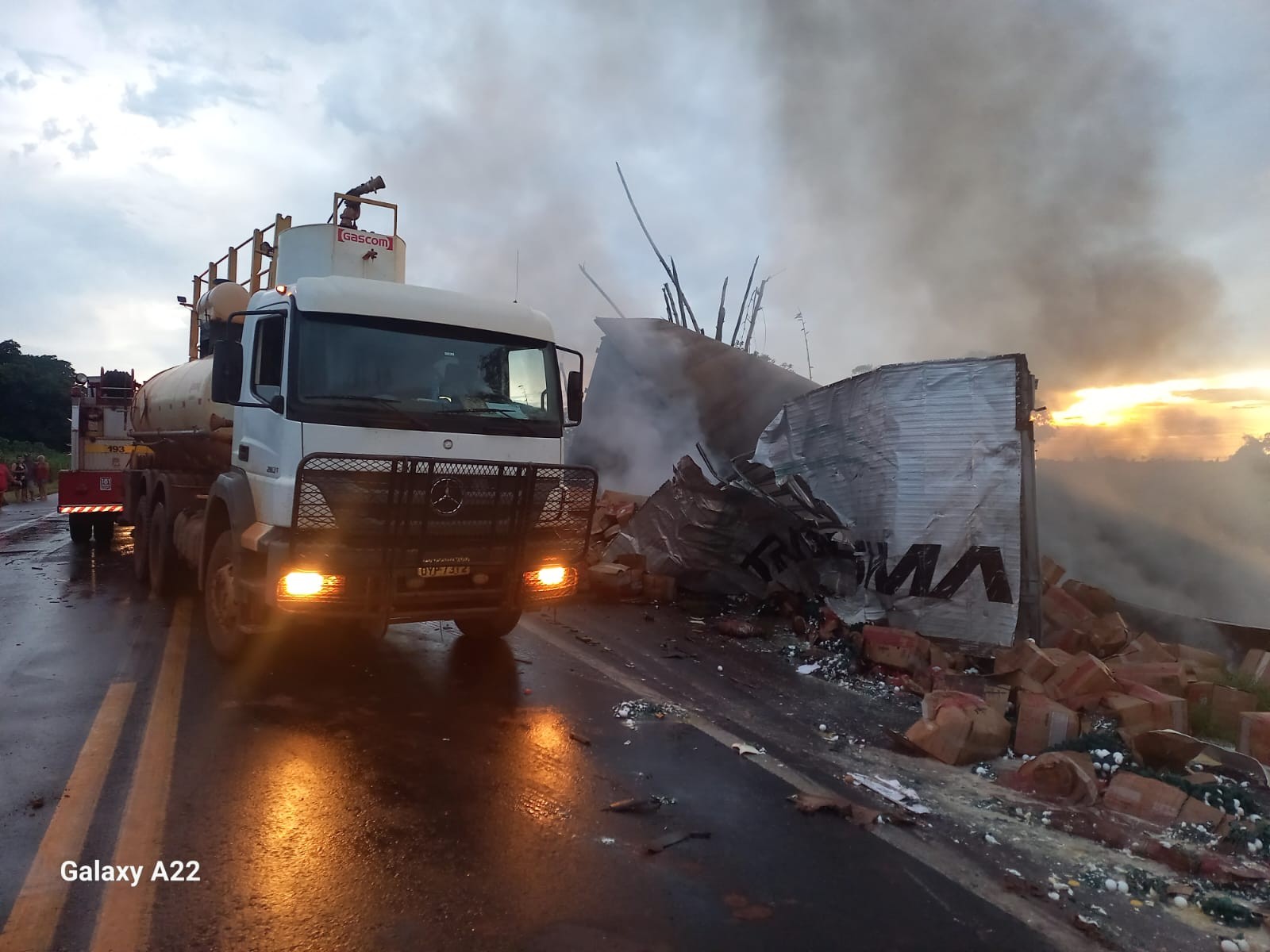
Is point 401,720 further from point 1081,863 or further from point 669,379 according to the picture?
point 669,379

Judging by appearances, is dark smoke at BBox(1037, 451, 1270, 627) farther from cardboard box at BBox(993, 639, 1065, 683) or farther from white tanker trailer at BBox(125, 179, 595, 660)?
white tanker trailer at BBox(125, 179, 595, 660)

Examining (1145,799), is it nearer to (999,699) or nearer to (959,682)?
(999,699)

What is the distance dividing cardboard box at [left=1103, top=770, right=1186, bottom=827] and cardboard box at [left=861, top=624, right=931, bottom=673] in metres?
1.95

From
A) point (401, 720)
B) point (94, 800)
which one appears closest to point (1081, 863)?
point (401, 720)

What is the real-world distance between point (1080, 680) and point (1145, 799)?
1.32m

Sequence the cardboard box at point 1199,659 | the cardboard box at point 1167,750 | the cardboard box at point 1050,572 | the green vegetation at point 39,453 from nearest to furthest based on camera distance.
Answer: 1. the cardboard box at point 1167,750
2. the cardboard box at point 1199,659
3. the cardboard box at point 1050,572
4. the green vegetation at point 39,453

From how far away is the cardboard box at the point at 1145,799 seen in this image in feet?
12.0

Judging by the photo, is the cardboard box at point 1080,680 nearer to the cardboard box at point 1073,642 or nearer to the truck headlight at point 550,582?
the cardboard box at point 1073,642

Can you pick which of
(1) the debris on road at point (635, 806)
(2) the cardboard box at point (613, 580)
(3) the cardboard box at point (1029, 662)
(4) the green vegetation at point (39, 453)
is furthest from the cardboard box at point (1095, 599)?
(4) the green vegetation at point (39, 453)

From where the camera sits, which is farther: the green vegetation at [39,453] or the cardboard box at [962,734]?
the green vegetation at [39,453]

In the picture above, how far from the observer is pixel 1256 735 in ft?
14.5

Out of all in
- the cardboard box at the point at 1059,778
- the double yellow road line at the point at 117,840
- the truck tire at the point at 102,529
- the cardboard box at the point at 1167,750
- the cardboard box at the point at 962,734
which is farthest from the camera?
the truck tire at the point at 102,529

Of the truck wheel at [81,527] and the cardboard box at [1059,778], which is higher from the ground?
the truck wheel at [81,527]

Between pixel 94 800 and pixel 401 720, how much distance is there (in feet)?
5.03
